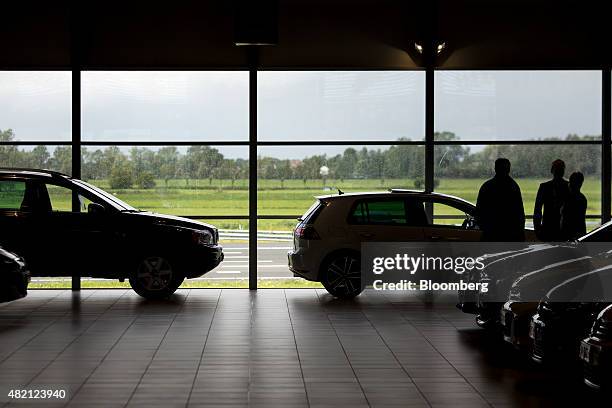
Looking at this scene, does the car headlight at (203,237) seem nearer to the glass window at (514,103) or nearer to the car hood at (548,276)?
the glass window at (514,103)

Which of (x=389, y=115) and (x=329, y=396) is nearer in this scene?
(x=329, y=396)

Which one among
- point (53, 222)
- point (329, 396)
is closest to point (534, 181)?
point (53, 222)

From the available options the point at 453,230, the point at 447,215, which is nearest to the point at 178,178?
the point at 447,215

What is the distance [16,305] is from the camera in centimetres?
1471

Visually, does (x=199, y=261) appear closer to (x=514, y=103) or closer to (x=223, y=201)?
(x=223, y=201)

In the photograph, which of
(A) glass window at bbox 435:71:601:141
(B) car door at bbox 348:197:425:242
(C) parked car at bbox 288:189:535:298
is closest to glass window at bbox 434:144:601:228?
(A) glass window at bbox 435:71:601:141

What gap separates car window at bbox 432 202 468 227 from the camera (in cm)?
1603

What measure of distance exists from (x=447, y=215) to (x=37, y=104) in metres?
7.16

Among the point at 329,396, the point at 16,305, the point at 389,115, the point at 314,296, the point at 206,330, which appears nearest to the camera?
the point at 329,396

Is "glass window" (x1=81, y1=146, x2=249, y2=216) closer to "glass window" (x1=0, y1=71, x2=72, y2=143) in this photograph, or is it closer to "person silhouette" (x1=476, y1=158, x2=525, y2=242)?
"glass window" (x1=0, y1=71, x2=72, y2=143)

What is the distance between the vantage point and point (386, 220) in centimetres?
1526
